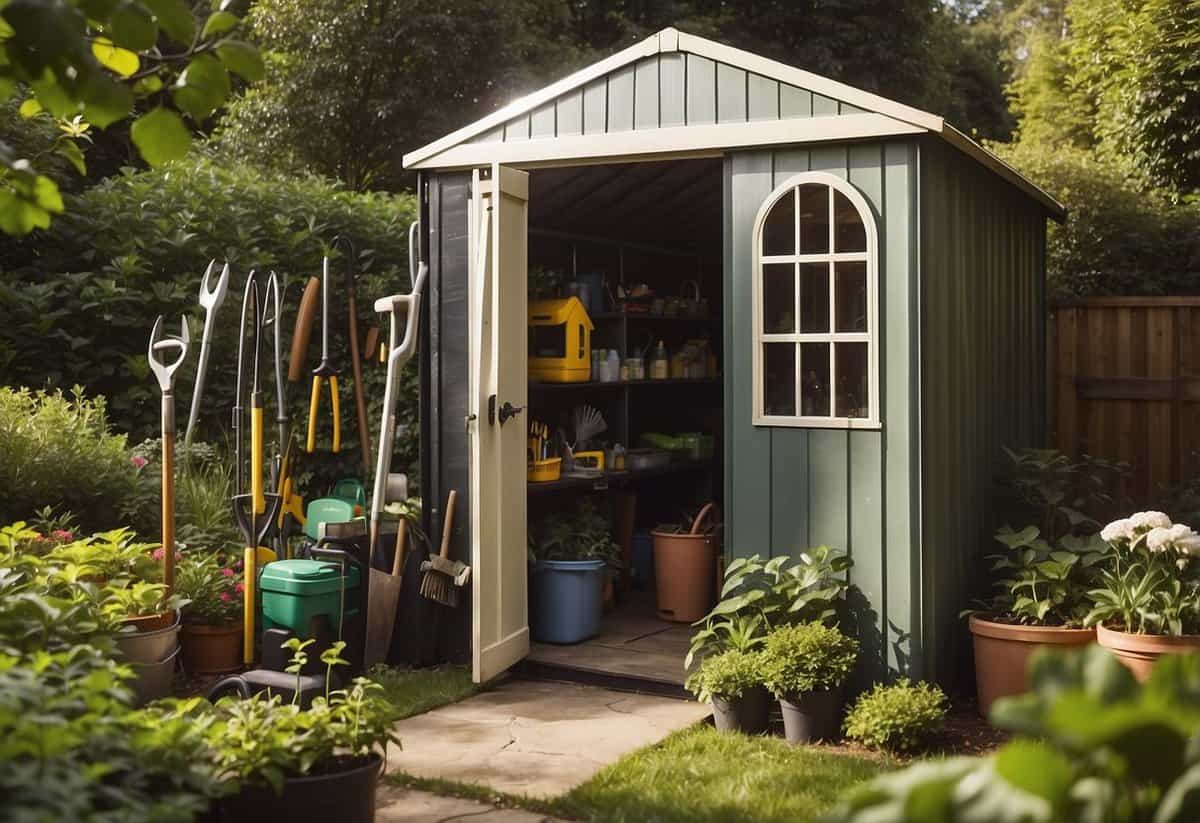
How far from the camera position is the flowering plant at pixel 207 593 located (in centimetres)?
559

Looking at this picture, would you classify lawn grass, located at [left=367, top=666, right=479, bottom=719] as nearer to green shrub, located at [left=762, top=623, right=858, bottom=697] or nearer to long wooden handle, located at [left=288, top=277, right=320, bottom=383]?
green shrub, located at [left=762, top=623, right=858, bottom=697]

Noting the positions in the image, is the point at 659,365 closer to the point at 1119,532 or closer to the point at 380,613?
the point at 380,613

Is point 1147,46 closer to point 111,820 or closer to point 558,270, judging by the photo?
point 558,270

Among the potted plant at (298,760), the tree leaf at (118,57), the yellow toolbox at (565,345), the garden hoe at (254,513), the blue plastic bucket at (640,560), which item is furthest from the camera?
the blue plastic bucket at (640,560)

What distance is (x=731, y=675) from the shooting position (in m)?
4.89

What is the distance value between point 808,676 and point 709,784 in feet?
2.28

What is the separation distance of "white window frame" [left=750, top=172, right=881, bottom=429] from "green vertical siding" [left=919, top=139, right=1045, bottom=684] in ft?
0.59

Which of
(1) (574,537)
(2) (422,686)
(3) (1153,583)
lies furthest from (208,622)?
(3) (1153,583)

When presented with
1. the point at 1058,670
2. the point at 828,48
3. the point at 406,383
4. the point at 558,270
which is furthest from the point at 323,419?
the point at 828,48

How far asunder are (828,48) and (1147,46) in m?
7.87

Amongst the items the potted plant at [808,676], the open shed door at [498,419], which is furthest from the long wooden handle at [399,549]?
the potted plant at [808,676]

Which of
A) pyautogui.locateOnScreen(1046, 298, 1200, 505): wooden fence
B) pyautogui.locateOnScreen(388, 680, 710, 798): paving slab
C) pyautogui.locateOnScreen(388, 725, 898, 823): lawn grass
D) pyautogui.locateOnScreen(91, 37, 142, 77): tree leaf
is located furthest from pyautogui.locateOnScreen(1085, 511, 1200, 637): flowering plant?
pyautogui.locateOnScreen(91, 37, 142, 77): tree leaf

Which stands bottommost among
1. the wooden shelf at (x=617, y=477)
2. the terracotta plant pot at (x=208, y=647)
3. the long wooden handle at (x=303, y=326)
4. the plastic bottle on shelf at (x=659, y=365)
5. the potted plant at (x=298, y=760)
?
the terracotta plant pot at (x=208, y=647)

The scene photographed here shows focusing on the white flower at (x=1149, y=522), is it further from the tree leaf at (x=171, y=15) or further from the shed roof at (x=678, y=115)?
the tree leaf at (x=171, y=15)
